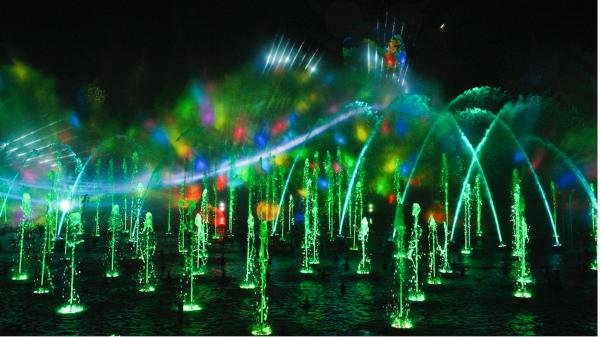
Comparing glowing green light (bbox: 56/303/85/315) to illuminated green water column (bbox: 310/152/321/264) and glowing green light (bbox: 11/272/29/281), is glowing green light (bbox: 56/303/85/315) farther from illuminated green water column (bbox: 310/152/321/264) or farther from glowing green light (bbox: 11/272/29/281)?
illuminated green water column (bbox: 310/152/321/264)

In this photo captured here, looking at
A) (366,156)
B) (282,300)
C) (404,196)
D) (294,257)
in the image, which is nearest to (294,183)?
(366,156)

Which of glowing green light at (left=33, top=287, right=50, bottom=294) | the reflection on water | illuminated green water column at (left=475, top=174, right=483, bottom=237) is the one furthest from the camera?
illuminated green water column at (left=475, top=174, right=483, bottom=237)

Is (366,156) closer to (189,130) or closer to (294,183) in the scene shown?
(294,183)

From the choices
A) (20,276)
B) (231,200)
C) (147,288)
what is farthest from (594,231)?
(231,200)

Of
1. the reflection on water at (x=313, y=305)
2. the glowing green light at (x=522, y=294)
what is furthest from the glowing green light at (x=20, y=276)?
the glowing green light at (x=522, y=294)

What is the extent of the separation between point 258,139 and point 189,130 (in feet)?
25.1

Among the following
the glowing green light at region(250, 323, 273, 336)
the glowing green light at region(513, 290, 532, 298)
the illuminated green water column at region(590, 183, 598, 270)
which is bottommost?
the glowing green light at region(250, 323, 273, 336)

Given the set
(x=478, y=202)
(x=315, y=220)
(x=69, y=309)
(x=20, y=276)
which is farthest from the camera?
(x=478, y=202)

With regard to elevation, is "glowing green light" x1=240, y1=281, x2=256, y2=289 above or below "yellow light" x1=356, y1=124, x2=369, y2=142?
below

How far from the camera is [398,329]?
11039 millimetres

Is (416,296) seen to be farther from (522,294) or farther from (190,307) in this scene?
(190,307)

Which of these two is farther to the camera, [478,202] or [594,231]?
[478,202]

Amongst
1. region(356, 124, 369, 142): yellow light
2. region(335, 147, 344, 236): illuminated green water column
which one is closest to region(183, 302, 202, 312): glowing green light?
region(335, 147, 344, 236): illuminated green water column

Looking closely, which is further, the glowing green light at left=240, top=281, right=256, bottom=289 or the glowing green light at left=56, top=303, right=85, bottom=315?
the glowing green light at left=240, top=281, right=256, bottom=289
